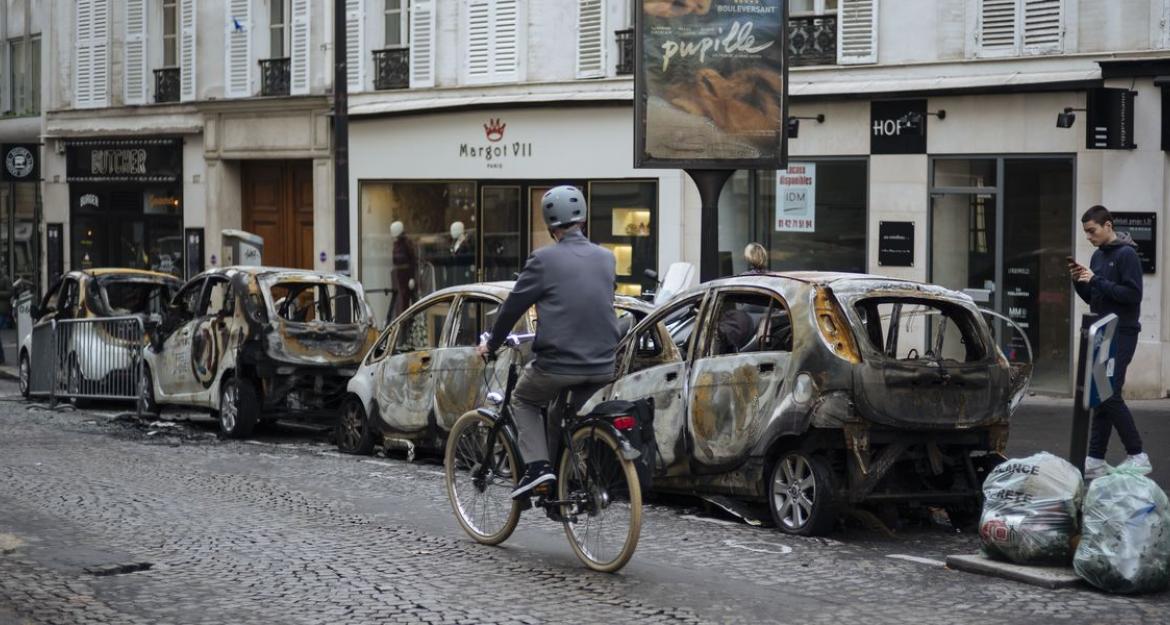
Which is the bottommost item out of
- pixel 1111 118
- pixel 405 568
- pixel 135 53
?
pixel 405 568

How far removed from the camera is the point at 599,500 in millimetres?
8086

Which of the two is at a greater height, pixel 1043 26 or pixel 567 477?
pixel 1043 26

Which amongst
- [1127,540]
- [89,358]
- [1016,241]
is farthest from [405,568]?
[1016,241]

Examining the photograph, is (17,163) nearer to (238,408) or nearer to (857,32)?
(857,32)

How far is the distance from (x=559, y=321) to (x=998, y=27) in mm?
12896

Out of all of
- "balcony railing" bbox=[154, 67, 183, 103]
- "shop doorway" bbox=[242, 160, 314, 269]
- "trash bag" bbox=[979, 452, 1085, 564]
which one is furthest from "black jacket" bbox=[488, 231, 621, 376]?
"balcony railing" bbox=[154, 67, 183, 103]

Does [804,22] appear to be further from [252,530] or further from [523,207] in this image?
[252,530]

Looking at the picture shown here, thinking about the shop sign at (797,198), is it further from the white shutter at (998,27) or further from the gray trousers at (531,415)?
the gray trousers at (531,415)

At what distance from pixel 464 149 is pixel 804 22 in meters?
6.56

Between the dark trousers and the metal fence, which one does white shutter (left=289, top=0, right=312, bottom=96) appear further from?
the dark trousers

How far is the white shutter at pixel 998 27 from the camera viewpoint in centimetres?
1961

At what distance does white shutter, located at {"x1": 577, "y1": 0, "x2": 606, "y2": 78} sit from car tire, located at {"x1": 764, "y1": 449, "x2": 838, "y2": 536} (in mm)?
14996

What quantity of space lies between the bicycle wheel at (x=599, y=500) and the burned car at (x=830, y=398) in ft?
6.16

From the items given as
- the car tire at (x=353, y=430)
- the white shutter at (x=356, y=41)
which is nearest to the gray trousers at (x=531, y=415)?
the car tire at (x=353, y=430)
